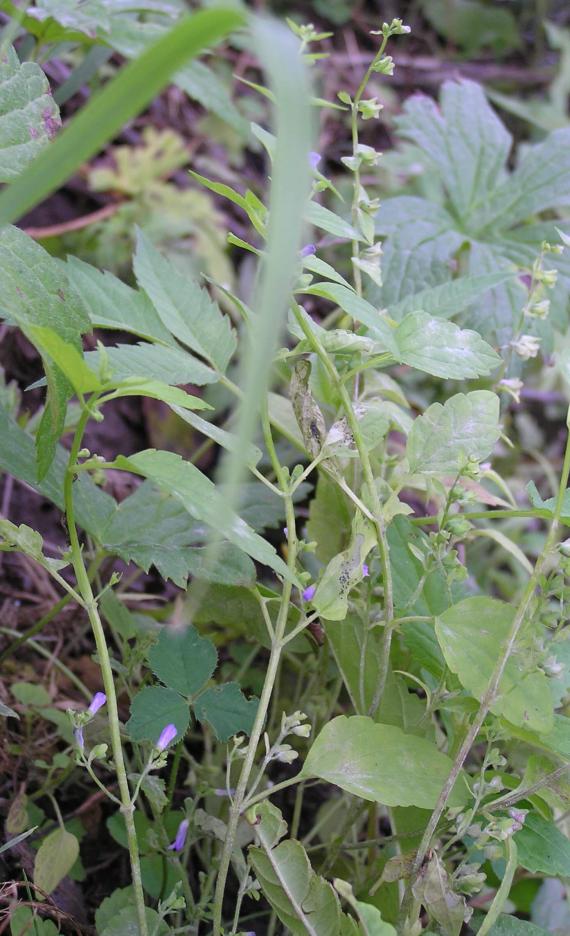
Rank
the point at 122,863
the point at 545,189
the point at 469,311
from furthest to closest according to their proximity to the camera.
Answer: the point at 545,189 → the point at 469,311 → the point at 122,863

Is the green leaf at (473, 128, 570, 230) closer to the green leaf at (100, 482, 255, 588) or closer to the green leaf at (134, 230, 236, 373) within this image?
the green leaf at (134, 230, 236, 373)

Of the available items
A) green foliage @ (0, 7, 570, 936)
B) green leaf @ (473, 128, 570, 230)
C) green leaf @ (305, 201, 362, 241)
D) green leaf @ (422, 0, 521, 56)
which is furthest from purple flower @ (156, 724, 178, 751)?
green leaf @ (422, 0, 521, 56)

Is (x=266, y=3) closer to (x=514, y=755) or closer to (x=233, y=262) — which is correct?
(x=233, y=262)

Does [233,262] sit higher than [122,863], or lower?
higher

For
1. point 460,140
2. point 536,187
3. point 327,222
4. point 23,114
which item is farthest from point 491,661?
point 460,140

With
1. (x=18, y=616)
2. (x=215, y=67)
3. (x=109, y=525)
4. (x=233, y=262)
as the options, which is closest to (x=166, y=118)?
(x=215, y=67)

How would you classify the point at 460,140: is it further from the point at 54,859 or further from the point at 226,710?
the point at 54,859

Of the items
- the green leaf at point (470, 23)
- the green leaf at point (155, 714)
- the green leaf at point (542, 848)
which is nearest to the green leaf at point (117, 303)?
the green leaf at point (155, 714)

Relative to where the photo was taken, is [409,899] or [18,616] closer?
[409,899]
